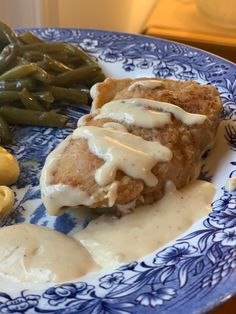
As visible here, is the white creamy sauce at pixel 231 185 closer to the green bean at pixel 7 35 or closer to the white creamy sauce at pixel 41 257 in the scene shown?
the white creamy sauce at pixel 41 257

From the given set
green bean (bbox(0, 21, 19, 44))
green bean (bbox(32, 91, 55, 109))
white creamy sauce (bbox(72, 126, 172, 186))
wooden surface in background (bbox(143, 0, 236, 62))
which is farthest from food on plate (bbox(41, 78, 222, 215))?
wooden surface in background (bbox(143, 0, 236, 62))

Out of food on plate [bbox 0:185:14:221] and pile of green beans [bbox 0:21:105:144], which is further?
pile of green beans [bbox 0:21:105:144]

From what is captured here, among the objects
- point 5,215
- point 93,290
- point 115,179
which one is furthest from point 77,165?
point 93,290

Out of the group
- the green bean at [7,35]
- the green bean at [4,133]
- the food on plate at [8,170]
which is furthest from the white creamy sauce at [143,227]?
the green bean at [7,35]

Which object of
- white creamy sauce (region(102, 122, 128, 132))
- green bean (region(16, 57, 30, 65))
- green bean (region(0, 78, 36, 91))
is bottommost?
green bean (region(0, 78, 36, 91))

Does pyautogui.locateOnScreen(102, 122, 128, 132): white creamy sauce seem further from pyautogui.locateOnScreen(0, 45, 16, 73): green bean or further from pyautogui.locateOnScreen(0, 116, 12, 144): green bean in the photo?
pyautogui.locateOnScreen(0, 45, 16, 73): green bean

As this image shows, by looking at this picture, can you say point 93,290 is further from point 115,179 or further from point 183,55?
point 183,55
